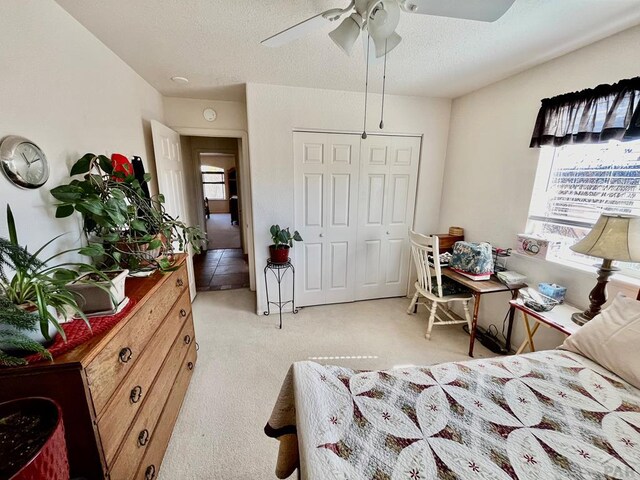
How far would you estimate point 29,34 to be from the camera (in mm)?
1192

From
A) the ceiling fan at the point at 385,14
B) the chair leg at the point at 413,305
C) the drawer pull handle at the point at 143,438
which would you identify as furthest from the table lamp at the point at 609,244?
the drawer pull handle at the point at 143,438

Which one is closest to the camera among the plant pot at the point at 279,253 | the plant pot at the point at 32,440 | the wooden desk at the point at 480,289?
the plant pot at the point at 32,440

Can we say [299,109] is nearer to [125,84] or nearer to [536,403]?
[125,84]

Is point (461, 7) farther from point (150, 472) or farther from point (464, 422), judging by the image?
point (150, 472)

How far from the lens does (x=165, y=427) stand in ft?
4.75

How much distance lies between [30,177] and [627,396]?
2662 millimetres

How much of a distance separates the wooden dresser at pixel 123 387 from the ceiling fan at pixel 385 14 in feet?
4.98

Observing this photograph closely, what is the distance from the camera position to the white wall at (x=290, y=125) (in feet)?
8.42

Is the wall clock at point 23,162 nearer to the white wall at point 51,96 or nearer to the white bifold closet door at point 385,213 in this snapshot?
the white wall at point 51,96

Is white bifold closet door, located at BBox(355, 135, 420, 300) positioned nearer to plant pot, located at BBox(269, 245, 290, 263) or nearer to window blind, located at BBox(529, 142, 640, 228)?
plant pot, located at BBox(269, 245, 290, 263)

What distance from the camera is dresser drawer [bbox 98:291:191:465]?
0.93 m

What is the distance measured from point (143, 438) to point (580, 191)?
3065 mm

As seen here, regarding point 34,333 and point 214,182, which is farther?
point 214,182

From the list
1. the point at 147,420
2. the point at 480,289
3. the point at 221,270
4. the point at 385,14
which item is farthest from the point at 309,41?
the point at 221,270
